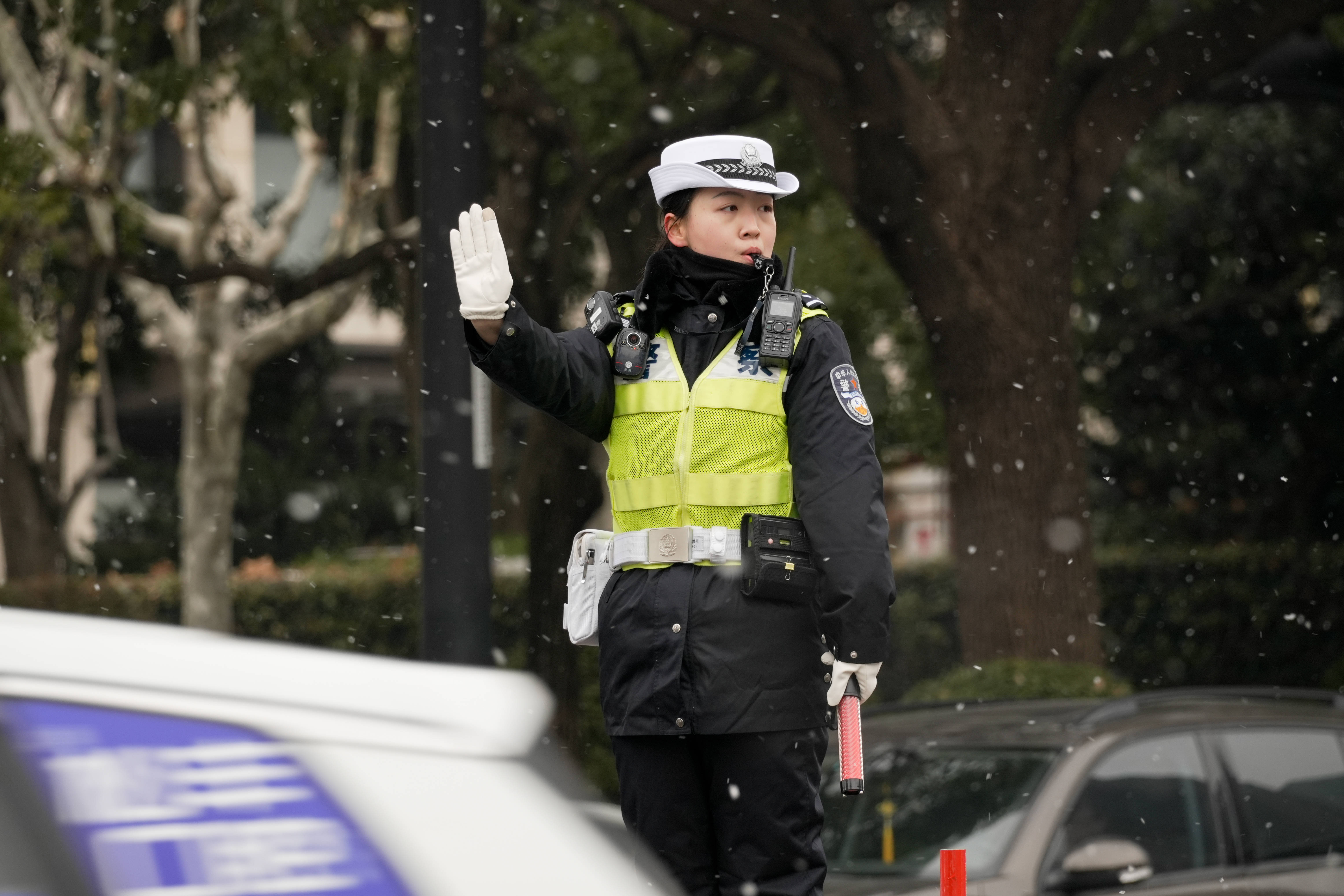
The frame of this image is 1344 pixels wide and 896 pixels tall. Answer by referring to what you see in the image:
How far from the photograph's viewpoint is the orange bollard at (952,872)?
10.3ft

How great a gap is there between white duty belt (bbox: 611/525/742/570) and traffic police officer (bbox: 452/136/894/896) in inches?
0.7

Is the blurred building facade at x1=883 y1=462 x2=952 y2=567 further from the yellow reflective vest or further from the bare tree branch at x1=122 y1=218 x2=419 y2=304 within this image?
the yellow reflective vest

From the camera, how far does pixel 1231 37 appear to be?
8.49 metres

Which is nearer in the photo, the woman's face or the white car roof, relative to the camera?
the white car roof

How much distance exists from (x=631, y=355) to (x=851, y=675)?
0.81m

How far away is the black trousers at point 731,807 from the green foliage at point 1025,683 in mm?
4058

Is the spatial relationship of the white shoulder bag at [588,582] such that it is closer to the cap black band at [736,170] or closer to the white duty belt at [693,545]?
the white duty belt at [693,545]

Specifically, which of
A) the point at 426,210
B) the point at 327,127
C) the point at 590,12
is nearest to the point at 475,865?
the point at 426,210

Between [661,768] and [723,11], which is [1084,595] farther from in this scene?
[661,768]

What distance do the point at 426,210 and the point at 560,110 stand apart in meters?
5.63

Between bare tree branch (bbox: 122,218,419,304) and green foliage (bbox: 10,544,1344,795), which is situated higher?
bare tree branch (bbox: 122,218,419,304)

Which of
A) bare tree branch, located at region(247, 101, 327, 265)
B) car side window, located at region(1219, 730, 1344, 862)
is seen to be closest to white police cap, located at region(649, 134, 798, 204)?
car side window, located at region(1219, 730, 1344, 862)

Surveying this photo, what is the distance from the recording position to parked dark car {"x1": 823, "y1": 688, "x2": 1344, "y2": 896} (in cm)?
468

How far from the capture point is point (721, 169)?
3.83m
